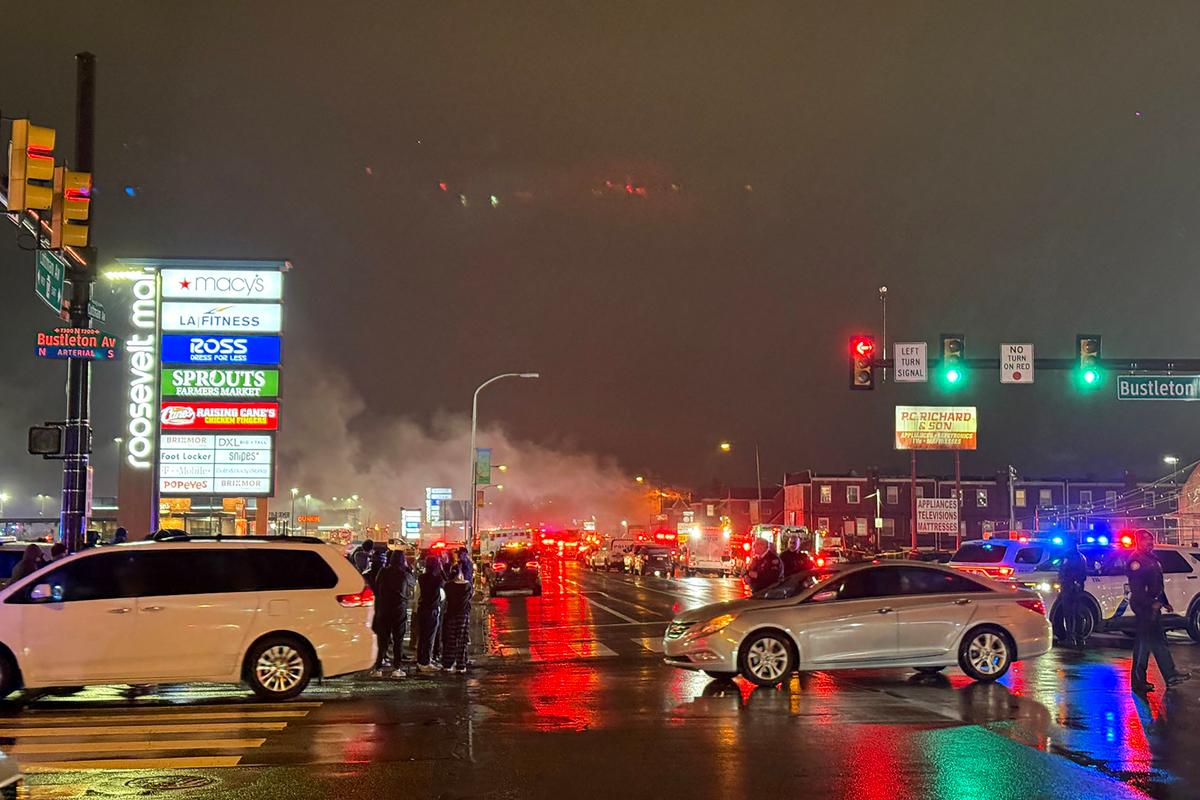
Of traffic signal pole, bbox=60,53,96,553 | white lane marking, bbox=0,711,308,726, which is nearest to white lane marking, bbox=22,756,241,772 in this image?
white lane marking, bbox=0,711,308,726

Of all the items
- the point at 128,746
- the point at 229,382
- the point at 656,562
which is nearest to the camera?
the point at 128,746

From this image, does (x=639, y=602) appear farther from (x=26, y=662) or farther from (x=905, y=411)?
(x=905, y=411)

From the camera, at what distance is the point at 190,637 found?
1250 centimetres

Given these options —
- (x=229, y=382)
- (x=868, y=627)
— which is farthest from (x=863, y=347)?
(x=229, y=382)

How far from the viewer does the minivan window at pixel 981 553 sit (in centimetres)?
2172

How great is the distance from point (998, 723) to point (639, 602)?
20.7m

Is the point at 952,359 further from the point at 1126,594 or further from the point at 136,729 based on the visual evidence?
the point at 136,729

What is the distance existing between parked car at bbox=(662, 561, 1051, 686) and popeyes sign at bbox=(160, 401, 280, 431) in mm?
17984

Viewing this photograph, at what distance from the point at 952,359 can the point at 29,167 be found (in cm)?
2202

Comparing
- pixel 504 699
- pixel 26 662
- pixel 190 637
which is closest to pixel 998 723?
pixel 504 699

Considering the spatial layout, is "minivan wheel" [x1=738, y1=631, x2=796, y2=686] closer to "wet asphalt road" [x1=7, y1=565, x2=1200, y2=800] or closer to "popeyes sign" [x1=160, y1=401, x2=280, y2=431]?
"wet asphalt road" [x1=7, y1=565, x2=1200, y2=800]

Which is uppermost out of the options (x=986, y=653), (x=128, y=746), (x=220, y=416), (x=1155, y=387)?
(x=1155, y=387)

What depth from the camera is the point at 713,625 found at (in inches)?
547

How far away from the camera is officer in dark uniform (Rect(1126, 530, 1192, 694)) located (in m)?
13.2
